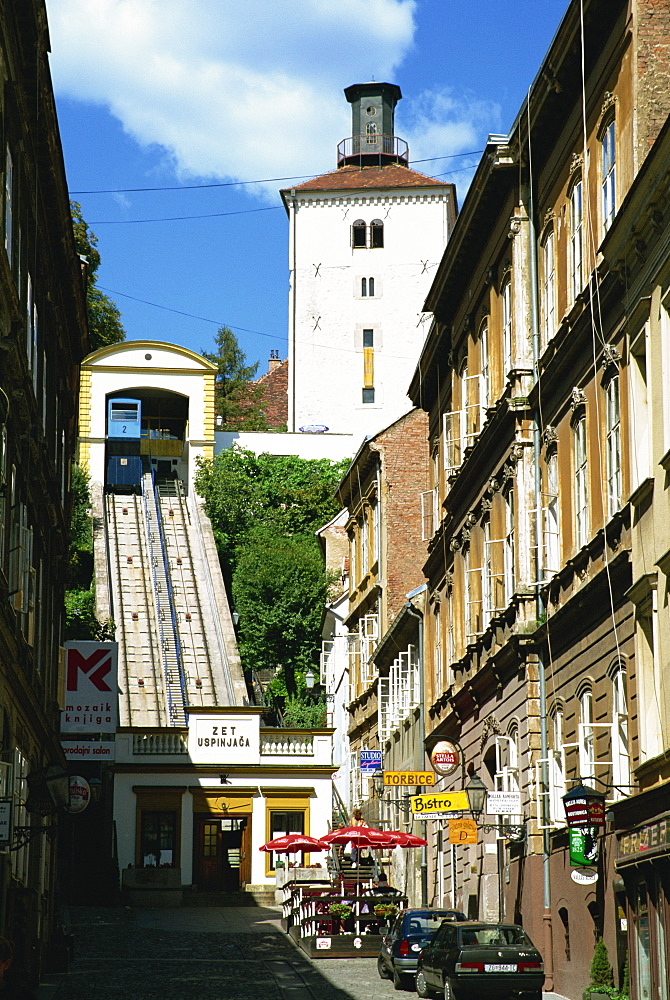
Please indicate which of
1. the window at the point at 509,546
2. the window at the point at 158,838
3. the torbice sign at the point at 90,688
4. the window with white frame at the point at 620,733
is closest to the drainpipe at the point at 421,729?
the torbice sign at the point at 90,688

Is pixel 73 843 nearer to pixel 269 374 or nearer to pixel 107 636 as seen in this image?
pixel 107 636

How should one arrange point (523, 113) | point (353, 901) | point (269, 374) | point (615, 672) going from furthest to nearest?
point (269, 374) < point (353, 901) < point (523, 113) < point (615, 672)

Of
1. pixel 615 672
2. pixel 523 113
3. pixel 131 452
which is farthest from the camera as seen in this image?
pixel 131 452

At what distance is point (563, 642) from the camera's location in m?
24.6

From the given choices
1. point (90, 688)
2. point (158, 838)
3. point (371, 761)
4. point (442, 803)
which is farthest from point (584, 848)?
point (158, 838)

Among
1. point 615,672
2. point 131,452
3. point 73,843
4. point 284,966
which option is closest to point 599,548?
point 615,672

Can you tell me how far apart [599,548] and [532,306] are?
7.07 meters

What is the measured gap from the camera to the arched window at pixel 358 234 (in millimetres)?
92062

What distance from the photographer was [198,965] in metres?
28.9

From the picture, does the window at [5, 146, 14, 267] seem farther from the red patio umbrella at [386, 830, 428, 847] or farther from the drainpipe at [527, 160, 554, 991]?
the red patio umbrella at [386, 830, 428, 847]

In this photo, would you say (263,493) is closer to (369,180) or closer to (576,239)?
(369,180)

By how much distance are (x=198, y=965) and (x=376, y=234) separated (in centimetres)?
6821

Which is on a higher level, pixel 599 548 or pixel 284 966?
pixel 599 548

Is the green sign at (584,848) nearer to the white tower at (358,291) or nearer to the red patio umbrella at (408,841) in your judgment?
the red patio umbrella at (408,841)
